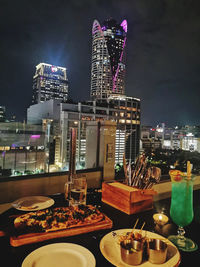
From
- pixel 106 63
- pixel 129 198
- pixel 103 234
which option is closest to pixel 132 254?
pixel 103 234

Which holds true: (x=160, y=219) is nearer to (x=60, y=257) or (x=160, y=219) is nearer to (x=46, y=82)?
(x=60, y=257)

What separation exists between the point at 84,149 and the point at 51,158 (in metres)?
0.58

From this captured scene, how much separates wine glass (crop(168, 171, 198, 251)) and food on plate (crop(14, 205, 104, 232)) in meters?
0.38

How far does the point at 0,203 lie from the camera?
156cm

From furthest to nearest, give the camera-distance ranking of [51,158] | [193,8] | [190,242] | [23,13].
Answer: [23,13] < [193,8] < [51,158] < [190,242]

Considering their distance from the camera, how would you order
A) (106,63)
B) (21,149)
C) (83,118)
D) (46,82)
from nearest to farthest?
(21,149)
(83,118)
(46,82)
(106,63)

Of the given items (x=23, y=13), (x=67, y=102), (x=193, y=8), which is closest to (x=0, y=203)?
(x=193, y=8)

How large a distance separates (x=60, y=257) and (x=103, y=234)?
0.26m

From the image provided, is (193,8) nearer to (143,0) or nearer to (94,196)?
(143,0)

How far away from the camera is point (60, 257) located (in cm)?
60

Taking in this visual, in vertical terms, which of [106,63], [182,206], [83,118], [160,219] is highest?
[106,63]

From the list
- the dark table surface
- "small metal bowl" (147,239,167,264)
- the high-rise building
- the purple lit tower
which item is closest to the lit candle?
the dark table surface

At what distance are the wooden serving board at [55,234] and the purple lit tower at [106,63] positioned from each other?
169 feet

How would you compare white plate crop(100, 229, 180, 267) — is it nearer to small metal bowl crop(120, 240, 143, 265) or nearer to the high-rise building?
small metal bowl crop(120, 240, 143, 265)
